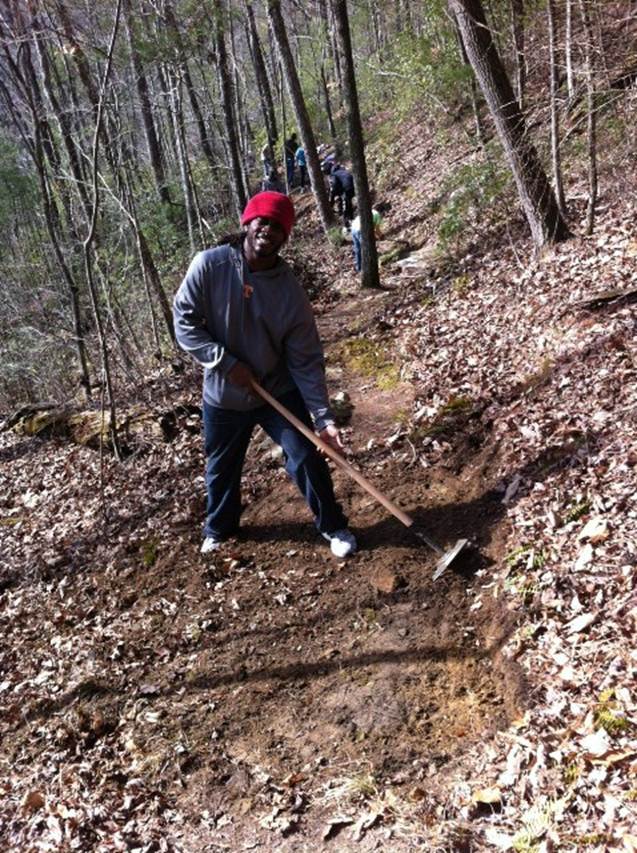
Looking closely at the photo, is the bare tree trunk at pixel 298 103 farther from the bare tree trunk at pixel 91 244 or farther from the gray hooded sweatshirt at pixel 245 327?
the gray hooded sweatshirt at pixel 245 327

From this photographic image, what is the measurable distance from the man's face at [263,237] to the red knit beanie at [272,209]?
0.02m

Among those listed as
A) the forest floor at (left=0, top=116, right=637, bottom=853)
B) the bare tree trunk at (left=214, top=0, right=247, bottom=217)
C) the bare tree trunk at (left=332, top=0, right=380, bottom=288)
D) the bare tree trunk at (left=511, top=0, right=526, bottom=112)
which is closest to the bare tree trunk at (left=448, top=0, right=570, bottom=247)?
the forest floor at (left=0, top=116, right=637, bottom=853)

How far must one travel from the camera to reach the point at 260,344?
4312mm

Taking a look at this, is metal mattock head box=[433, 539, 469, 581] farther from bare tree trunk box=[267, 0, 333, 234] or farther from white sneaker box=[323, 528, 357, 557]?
bare tree trunk box=[267, 0, 333, 234]

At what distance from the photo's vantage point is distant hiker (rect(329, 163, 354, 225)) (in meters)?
15.9

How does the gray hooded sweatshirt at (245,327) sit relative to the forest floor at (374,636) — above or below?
above

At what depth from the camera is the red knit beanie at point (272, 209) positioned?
3.94 metres

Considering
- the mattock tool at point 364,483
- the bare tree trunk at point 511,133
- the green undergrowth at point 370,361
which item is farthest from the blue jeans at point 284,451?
the bare tree trunk at point 511,133

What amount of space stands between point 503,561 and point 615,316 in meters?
2.90

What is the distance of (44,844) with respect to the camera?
10.2 ft

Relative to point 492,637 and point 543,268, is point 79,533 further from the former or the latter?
point 543,268

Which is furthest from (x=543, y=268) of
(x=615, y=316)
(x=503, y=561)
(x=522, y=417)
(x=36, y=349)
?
(x=36, y=349)

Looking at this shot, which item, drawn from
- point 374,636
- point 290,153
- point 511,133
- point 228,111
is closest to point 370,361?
point 511,133

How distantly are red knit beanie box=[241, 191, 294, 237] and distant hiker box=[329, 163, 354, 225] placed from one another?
12.6 meters
